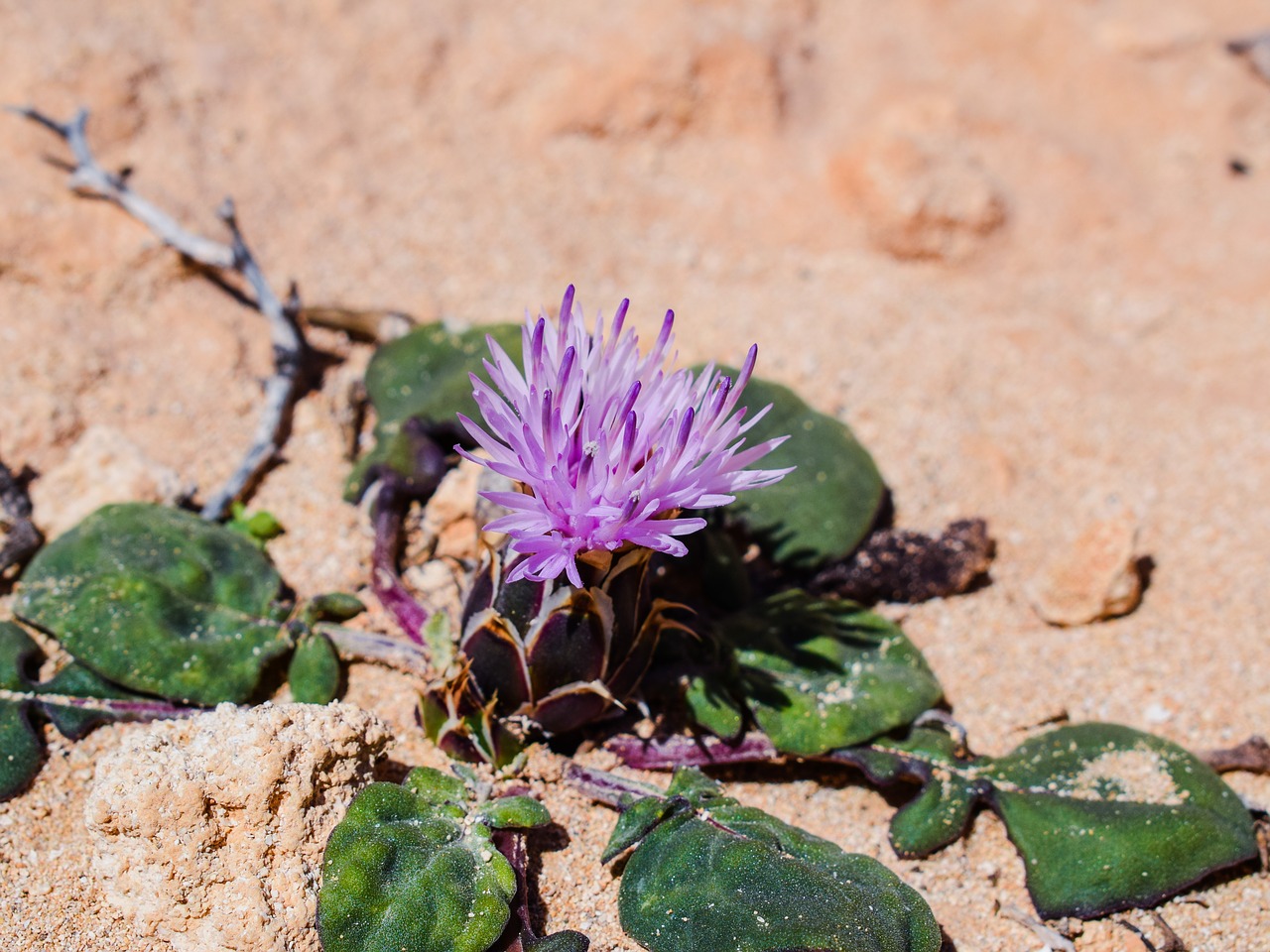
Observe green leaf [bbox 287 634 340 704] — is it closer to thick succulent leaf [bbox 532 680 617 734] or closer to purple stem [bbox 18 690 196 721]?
purple stem [bbox 18 690 196 721]

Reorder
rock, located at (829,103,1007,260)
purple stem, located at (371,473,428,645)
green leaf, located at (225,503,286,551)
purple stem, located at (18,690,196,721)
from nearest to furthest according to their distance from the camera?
1. purple stem, located at (18,690,196,721)
2. purple stem, located at (371,473,428,645)
3. green leaf, located at (225,503,286,551)
4. rock, located at (829,103,1007,260)

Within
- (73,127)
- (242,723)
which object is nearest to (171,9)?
(73,127)

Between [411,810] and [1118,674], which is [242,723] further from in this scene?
[1118,674]

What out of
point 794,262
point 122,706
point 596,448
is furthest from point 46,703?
point 794,262

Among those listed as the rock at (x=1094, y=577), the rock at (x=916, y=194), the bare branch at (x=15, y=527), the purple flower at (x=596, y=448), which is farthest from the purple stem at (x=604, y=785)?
the rock at (x=916, y=194)

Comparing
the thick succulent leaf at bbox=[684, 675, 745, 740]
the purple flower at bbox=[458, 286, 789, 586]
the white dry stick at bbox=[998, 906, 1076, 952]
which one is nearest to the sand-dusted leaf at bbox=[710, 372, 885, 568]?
the thick succulent leaf at bbox=[684, 675, 745, 740]

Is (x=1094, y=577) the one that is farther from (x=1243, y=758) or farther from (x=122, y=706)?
(x=122, y=706)

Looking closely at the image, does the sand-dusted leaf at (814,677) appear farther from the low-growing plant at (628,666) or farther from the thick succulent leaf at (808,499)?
the thick succulent leaf at (808,499)
